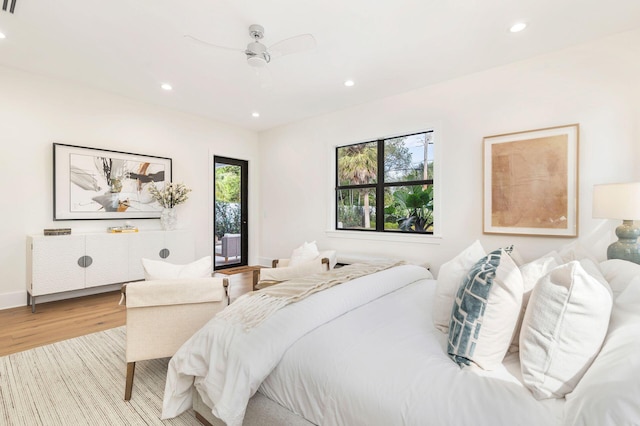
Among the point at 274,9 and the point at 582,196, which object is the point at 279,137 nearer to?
the point at 274,9

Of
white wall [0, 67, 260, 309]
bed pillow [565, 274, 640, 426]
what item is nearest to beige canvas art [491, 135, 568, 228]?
bed pillow [565, 274, 640, 426]

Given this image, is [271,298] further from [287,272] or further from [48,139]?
[48,139]

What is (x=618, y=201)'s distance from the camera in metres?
2.25

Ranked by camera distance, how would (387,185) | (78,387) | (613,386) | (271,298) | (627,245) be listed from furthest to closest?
(387,185) → (627,245) → (78,387) → (271,298) → (613,386)

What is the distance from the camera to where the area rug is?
1663mm

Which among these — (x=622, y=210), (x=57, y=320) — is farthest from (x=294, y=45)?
(x=57, y=320)

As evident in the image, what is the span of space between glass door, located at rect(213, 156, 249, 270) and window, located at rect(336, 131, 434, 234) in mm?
2167

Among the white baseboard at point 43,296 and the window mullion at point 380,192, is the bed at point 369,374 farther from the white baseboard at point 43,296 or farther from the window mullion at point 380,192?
the white baseboard at point 43,296

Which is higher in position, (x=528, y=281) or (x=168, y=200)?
(x=168, y=200)

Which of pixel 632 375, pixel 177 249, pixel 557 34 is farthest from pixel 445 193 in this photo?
pixel 177 249

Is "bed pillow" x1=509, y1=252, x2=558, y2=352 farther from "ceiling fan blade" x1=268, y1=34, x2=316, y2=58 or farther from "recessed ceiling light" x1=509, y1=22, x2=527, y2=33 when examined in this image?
"recessed ceiling light" x1=509, y1=22, x2=527, y2=33

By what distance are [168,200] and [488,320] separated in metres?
4.62

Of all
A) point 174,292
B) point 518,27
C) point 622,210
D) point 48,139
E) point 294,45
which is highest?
point 518,27

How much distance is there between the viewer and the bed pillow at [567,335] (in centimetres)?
91
